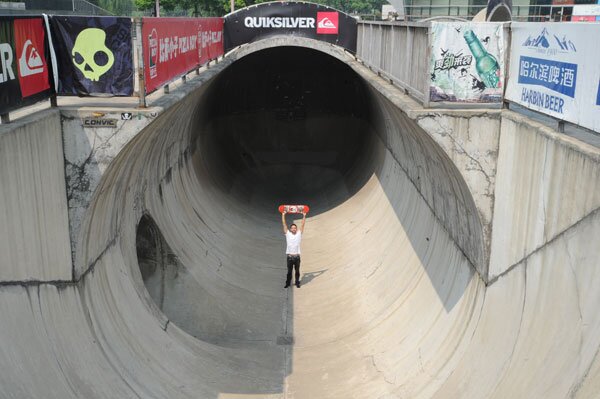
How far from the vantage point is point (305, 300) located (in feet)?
48.3

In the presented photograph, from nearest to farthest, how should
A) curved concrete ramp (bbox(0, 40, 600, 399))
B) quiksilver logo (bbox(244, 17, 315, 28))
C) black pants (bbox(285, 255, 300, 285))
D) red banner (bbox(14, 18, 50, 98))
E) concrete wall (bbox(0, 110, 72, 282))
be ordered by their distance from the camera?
curved concrete ramp (bbox(0, 40, 600, 399)), concrete wall (bbox(0, 110, 72, 282)), red banner (bbox(14, 18, 50, 98)), black pants (bbox(285, 255, 300, 285)), quiksilver logo (bbox(244, 17, 315, 28))

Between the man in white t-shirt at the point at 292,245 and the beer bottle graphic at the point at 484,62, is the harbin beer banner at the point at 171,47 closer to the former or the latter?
the man in white t-shirt at the point at 292,245

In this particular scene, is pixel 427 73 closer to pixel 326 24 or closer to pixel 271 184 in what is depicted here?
pixel 326 24

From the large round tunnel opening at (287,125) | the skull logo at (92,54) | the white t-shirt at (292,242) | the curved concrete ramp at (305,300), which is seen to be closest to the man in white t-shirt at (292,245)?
the white t-shirt at (292,242)

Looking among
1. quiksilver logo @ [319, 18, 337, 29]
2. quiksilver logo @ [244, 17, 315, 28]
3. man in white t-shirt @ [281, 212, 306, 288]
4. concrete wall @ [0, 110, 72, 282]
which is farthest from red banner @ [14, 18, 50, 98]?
quiksilver logo @ [319, 18, 337, 29]

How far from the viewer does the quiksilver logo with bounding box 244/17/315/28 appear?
71.8 feet

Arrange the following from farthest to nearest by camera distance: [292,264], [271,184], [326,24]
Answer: [271,184], [326,24], [292,264]

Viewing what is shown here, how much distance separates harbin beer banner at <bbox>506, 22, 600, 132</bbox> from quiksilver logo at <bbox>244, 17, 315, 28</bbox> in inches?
547

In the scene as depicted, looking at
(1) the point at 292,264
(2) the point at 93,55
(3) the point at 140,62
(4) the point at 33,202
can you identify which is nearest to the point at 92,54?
(2) the point at 93,55

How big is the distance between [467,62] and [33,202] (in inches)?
245

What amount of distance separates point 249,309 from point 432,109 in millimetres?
6435

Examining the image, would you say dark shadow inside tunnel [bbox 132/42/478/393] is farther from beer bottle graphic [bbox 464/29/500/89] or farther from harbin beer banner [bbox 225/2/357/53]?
harbin beer banner [bbox 225/2/357/53]

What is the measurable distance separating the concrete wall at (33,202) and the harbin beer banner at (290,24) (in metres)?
13.9

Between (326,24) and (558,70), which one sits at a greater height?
(326,24)
